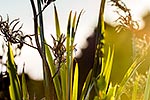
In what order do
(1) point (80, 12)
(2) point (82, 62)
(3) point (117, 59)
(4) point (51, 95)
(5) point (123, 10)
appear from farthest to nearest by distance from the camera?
(2) point (82, 62)
(3) point (117, 59)
(1) point (80, 12)
(5) point (123, 10)
(4) point (51, 95)

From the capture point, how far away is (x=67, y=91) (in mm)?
1214

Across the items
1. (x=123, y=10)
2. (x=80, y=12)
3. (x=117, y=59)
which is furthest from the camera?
(x=117, y=59)

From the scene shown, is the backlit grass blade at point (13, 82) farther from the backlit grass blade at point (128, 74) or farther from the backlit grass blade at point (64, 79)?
the backlit grass blade at point (128, 74)

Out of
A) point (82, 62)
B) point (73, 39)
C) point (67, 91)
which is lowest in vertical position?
point (82, 62)

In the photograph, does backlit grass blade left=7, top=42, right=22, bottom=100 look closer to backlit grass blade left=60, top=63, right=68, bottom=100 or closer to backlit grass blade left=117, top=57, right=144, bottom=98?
backlit grass blade left=60, top=63, right=68, bottom=100

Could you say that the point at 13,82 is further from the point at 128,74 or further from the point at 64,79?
the point at 128,74

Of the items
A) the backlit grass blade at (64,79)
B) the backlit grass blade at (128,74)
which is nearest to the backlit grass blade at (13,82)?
the backlit grass blade at (64,79)

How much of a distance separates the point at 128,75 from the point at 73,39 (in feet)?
0.69

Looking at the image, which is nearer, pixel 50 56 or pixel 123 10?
pixel 123 10

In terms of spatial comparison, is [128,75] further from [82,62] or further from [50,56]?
[82,62]

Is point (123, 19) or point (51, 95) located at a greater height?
point (123, 19)

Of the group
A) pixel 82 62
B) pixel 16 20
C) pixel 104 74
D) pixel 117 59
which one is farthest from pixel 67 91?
pixel 82 62

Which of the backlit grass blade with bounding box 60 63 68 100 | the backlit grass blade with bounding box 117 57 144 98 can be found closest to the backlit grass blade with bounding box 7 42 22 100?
the backlit grass blade with bounding box 60 63 68 100

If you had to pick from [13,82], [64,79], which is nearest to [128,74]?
[64,79]
